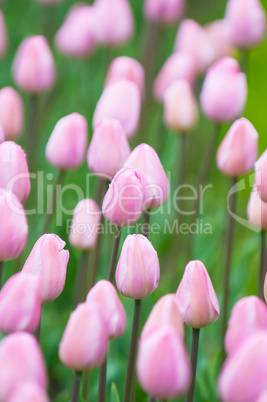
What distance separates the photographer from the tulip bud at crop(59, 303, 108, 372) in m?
0.49

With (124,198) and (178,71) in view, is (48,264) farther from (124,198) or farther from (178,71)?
(178,71)

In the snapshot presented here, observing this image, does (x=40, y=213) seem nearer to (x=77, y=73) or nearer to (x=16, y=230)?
(x=16, y=230)

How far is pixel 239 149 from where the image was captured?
75 cm

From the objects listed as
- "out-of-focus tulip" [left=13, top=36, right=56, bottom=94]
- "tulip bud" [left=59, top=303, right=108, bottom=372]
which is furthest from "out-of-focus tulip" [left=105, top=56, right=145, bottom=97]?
"tulip bud" [left=59, top=303, right=108, bottom=372]

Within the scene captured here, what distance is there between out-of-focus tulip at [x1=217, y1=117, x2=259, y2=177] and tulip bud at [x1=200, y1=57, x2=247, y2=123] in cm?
15

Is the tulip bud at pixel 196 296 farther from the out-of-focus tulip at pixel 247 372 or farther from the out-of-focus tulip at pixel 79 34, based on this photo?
the out-of-focus tulip at pixel 79 34

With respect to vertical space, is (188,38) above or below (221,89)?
above

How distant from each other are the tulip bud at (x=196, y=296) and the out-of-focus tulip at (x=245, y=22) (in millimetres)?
598

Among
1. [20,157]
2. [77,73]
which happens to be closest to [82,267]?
[20,157]

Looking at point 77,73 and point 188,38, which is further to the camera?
point 77,73

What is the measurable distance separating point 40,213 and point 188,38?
1.37ft

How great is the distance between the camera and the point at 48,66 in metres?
1.10

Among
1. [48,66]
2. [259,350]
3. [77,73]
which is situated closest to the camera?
[259,350]

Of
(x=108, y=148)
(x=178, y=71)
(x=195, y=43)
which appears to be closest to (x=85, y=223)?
(x=108, y=148)
